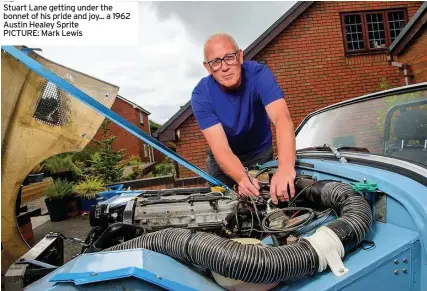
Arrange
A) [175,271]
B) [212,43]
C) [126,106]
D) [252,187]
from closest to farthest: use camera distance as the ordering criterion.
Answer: [175,271]
[252,187]
[212,43]
[126,106]

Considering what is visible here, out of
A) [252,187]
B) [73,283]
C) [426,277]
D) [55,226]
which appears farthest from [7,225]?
[55,226]

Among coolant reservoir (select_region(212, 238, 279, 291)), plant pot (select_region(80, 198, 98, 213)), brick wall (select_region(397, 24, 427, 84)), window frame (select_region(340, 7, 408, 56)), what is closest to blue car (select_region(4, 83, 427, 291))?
coolant reservoir (select_region(212, 238, 279, 291))

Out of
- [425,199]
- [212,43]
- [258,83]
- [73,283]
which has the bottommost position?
[73,283]

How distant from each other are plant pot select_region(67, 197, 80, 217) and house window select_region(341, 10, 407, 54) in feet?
29.8

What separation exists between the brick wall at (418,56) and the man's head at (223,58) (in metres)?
6.68

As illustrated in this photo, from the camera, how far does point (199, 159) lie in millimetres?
9289

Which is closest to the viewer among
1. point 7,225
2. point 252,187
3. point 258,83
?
point 252,187

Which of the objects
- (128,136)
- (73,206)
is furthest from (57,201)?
(128,136)

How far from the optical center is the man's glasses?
103 inches

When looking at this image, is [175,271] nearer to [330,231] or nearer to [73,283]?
[73,283]

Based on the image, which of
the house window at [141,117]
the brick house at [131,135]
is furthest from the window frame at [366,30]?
the house window at [141,117]

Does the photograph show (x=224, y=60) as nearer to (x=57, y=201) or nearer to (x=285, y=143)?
(x=285, y=143)

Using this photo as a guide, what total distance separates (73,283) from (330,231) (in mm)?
1128

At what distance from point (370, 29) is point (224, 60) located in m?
9.59
